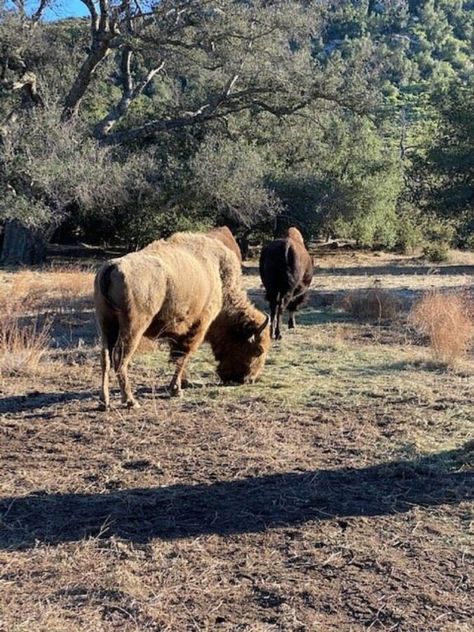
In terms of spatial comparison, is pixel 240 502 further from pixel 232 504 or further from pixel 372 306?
pixel 372 306

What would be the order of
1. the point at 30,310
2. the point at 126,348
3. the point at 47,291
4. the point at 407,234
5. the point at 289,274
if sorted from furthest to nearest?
1. the point at 407,234
2. the point at 47,291
3. the point at 30,310
4. the point at 289,274
5. the point at 126,348

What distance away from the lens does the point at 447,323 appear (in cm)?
1020

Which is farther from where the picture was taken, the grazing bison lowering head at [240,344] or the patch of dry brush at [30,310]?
the patch of dry brush at [30,310]

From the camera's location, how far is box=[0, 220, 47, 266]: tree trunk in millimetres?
24250

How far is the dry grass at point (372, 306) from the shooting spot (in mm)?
13367

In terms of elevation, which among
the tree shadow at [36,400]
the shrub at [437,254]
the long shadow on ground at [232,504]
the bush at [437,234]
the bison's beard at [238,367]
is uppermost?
the bush at [437,234]

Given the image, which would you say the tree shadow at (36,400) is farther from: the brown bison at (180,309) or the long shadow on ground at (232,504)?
the long shadow on ground at (232,504)

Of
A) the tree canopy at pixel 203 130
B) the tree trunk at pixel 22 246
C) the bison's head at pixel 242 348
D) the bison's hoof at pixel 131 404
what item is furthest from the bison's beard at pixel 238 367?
the tree trunk at pixel 22 246

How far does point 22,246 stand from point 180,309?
18.5 metres

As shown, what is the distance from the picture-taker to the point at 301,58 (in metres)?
24.3

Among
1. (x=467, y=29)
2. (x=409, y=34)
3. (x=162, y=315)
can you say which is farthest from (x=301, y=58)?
(x=467, y=29)

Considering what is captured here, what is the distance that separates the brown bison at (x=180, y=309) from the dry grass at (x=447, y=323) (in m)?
2.56

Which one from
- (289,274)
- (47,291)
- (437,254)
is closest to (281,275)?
(289,274)

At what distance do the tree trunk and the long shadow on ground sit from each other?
2045 cm
